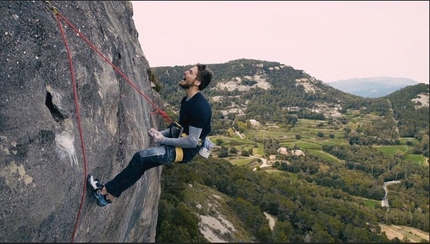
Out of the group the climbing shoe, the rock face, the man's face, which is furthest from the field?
the man's face

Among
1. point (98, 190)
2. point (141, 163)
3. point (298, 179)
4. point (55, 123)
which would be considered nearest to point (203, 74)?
point (141, 163)

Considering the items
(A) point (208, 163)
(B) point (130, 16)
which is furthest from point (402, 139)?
(B) point (130, 16)

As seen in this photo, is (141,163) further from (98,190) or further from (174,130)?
(98,190)

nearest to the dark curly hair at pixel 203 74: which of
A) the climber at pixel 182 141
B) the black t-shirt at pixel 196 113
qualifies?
the climber at pixel 182 141

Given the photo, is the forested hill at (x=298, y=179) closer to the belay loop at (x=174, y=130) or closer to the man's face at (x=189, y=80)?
the belay loop at (x=174, y=130)

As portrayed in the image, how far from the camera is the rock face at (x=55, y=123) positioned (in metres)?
5.54

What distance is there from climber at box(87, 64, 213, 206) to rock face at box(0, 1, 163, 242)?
562 mm

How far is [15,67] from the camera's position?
566 centimetres

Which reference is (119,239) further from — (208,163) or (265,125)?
(265,125)

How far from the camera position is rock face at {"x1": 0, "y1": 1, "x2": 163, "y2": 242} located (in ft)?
18.2

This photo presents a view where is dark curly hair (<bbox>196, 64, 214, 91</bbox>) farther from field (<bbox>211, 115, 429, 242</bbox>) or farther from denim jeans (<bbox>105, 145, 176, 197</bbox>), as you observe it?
field (<bbox>211, 115, 429, 242</bbox>)

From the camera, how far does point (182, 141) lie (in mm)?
6949

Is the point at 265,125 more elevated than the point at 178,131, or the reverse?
the point at 178,131

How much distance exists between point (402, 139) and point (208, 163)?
12697cm
